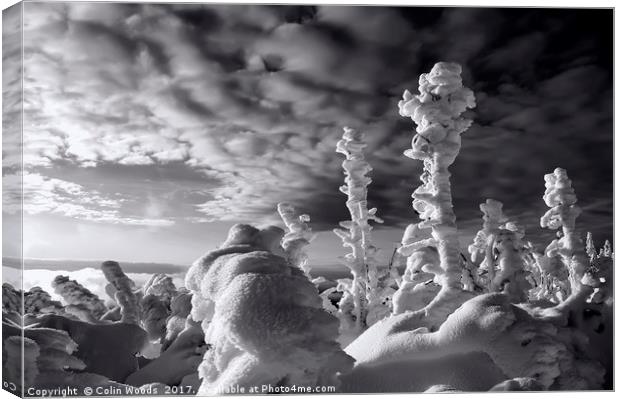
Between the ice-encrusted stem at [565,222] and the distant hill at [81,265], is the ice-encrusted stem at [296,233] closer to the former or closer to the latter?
the distant hill at [81,265]

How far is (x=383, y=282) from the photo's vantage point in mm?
16469

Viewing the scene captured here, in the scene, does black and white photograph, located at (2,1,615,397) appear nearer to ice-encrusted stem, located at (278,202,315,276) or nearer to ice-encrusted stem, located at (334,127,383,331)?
ice-encrusted stem, located at (278,202,315,276)

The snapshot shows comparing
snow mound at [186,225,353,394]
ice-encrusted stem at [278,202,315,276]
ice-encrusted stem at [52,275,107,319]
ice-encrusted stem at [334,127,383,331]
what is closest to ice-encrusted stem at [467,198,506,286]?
ice-encrusted stem at [334,127,383,331]

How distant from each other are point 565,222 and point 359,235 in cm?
542

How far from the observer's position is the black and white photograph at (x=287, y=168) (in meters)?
7.99

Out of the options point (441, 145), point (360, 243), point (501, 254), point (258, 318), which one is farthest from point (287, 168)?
point (360, 243)

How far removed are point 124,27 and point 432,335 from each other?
20.1 ft

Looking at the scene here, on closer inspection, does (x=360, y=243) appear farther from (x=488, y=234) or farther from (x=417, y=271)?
(x=417, y=271)

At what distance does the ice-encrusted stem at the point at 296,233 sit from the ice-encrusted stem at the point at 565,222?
4.69 meters

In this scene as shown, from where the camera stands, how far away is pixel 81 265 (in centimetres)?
927

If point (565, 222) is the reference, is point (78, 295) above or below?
below

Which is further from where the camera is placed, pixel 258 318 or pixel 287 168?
pixel 287 168

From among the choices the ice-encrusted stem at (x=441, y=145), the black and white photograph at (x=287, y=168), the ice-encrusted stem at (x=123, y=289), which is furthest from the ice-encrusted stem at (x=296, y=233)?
Result: the ice-encrusted stem at (x=123, y=289)

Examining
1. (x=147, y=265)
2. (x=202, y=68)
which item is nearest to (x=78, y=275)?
(x=147, y=265)
